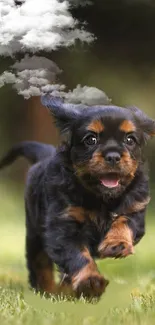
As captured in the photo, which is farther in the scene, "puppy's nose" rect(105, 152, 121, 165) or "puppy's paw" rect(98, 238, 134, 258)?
"puppy's paw" rect(98, 238, 134, 258)

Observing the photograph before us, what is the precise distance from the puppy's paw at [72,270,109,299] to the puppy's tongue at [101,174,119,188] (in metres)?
0.32

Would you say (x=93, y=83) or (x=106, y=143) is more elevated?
(x=93, y=83)

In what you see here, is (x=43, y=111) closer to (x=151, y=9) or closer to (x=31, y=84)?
(x=31, y=84)

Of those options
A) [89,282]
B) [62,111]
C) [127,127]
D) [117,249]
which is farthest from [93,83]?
[89,282]

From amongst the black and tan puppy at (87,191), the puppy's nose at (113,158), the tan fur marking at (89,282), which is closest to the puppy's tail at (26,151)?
the black and tan puppy at (87,191)

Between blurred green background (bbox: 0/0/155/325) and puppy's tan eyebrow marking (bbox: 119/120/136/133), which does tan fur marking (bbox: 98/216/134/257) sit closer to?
blurred green background (bbox: 0/0/155/325)

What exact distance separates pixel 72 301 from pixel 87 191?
41cm

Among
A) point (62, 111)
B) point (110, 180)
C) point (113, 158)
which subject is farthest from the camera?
point (62, 111)

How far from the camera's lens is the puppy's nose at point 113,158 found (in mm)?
2447

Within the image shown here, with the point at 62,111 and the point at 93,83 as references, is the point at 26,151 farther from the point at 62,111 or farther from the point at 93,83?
the point at 93,83

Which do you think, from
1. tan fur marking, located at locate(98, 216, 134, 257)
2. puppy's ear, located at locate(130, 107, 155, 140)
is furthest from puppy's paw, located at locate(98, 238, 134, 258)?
puppy's ear, located at locate(130, 107, 155, 140)

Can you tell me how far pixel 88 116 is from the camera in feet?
8.48

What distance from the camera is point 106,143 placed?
2.48m

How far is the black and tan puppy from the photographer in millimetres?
2502
